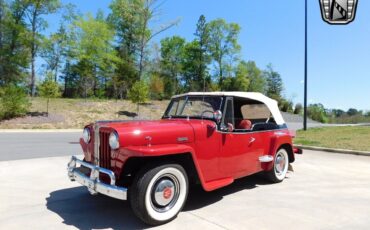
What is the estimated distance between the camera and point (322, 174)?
7.54m

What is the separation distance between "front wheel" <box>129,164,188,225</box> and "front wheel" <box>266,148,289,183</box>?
2548 mm

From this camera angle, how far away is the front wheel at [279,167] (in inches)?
261

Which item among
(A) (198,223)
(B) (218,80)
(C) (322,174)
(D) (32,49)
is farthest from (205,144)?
(B) (218,80)

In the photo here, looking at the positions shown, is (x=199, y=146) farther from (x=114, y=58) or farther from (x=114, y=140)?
(x=114, y=58)

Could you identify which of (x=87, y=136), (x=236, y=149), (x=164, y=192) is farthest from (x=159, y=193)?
(x=236, y=149)

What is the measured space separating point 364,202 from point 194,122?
296 centimetres

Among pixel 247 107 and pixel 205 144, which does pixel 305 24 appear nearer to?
pixel 247 107

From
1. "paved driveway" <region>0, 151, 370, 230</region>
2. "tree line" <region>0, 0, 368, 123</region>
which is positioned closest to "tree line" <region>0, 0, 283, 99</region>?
"tree line" <region>0, 0, 368, 123</region>

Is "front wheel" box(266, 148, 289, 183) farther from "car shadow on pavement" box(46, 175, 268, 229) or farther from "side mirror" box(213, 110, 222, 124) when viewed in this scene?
"side mirror" box(213, 110, 222, 124)

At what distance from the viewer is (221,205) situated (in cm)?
517

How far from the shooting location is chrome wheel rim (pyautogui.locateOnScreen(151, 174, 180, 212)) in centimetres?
436

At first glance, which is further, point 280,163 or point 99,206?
point 280,163

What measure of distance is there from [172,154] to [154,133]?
36 centimetres

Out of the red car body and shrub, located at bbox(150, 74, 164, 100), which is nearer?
the red car body
